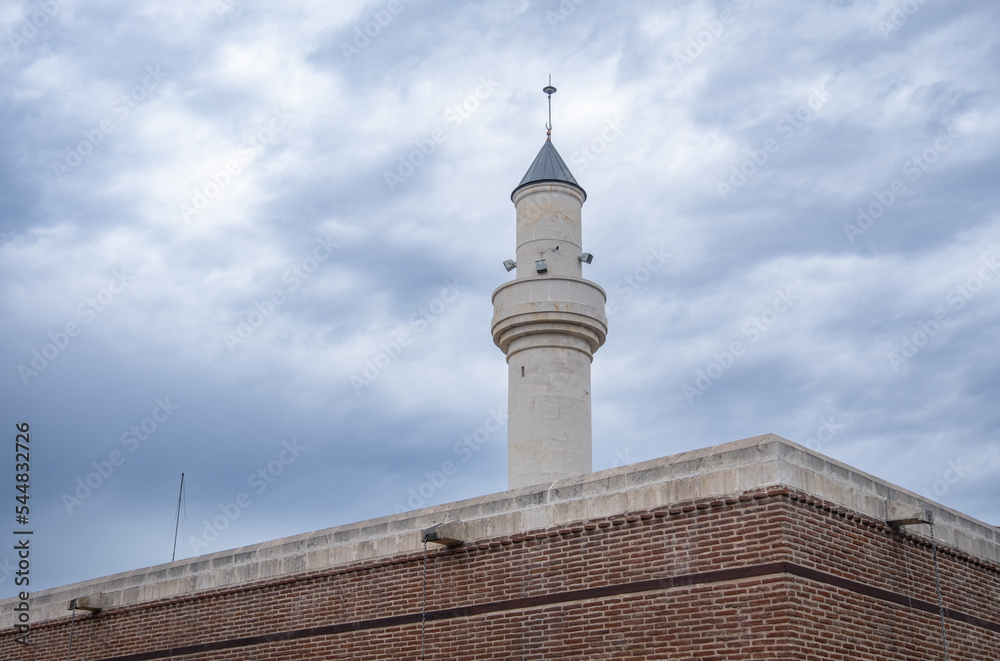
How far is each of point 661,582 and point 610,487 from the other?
147 cm

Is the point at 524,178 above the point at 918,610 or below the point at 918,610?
above

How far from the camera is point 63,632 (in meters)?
21.1

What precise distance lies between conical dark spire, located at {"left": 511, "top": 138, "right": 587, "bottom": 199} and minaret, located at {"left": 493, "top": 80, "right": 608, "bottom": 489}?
3 centimetres

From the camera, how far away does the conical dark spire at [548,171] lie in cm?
2355

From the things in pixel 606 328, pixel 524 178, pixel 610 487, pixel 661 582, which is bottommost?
pixel 661 582

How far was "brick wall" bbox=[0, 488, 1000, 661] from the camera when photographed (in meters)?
12.6

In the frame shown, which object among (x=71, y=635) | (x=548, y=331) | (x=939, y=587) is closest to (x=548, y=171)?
(x=548, y=331)

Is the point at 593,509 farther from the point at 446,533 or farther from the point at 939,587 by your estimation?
the point at 939,587

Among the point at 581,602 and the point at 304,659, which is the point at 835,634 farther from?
the point at 304,659

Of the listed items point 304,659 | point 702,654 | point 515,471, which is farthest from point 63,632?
point 702,654

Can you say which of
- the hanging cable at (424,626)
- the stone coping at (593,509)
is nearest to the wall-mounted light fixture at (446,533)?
the stone coping at (593,509)

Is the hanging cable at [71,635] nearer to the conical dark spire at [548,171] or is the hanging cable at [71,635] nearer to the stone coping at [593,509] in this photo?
the stone coping at [593,509]

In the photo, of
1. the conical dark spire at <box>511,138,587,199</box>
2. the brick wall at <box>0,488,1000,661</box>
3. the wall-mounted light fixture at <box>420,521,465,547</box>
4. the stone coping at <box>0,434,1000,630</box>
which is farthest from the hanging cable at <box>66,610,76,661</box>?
the conical dark spire at <box>511,138,587,199</box>

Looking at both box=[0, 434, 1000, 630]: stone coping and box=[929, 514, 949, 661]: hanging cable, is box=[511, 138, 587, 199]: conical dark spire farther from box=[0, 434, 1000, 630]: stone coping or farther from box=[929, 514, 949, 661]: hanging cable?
box=[929, 514, 949, 661]: hanging cable
